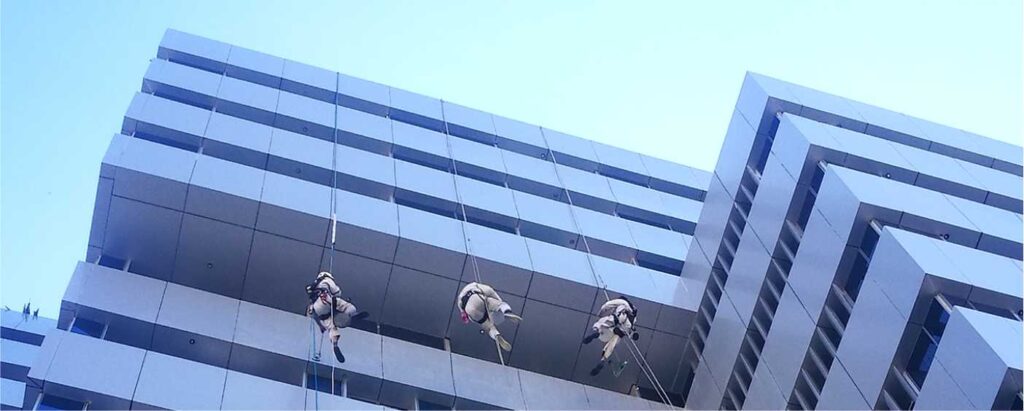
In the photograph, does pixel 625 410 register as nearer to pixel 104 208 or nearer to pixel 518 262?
pixel 518 262

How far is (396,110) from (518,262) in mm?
8588

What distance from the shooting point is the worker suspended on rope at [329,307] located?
16.0m

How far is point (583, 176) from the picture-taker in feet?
88.7

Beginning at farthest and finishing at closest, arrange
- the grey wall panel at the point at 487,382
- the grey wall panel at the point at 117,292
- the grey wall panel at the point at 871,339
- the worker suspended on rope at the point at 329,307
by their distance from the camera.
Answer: the grey wall panel at the point at 487,382 < the grey wall panel at the point at 117,292 < the worker suspended on rope at the point at 329,307 < the grey wall panel at the point at 871,339

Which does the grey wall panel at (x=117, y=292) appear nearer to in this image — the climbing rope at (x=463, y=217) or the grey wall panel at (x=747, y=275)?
the climbing rope at (x=463, y=217)

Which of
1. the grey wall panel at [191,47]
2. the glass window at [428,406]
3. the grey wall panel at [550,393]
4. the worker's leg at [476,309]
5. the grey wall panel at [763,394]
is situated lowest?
the glass window at [428,406]

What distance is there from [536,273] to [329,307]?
4848 millimetres

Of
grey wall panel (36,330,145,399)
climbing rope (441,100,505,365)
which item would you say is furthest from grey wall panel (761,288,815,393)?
grey wall panel (36,330,145,399)

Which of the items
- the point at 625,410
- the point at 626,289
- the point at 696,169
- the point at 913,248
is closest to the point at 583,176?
the point at 696,169

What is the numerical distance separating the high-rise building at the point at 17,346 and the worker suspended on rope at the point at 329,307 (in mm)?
11496

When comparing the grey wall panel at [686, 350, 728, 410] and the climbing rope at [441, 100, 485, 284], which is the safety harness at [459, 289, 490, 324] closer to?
the climbing rope at [441, 100, 485, 284]

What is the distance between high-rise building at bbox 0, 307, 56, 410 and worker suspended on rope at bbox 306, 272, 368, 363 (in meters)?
11.5

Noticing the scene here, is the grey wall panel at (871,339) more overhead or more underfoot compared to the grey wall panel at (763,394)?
more overhead

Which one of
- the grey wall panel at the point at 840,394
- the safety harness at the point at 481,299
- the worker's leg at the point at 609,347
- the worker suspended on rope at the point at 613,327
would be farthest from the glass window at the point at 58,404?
the grey wall panel at the point at 840,394
